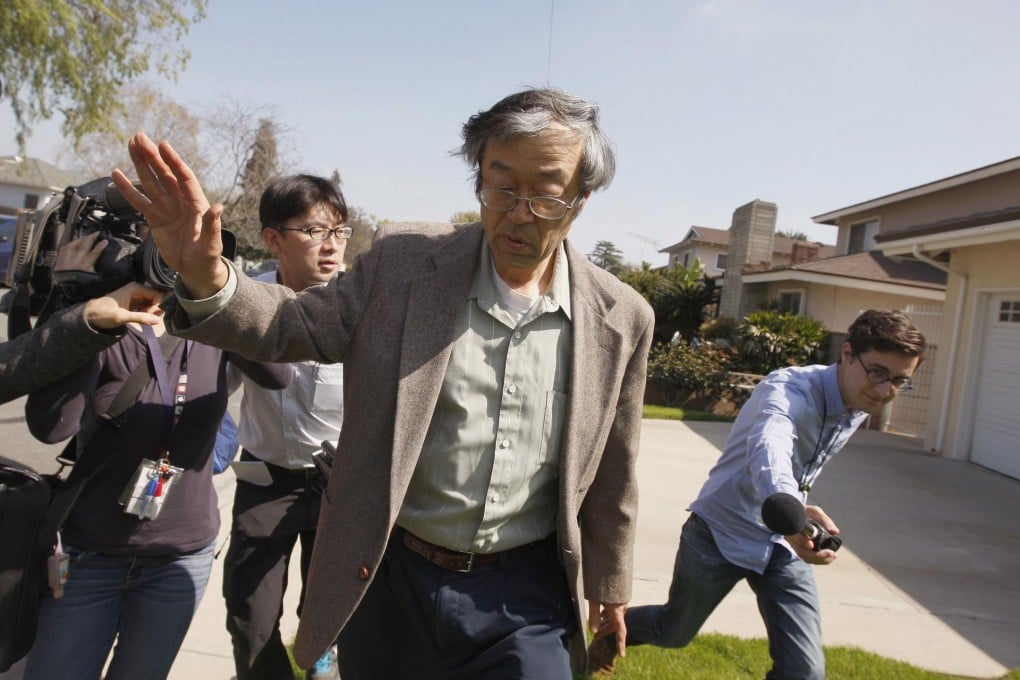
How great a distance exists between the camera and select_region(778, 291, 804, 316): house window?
19953mm

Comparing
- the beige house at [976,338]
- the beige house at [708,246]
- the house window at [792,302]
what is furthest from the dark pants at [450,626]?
the beige house at [708,246]

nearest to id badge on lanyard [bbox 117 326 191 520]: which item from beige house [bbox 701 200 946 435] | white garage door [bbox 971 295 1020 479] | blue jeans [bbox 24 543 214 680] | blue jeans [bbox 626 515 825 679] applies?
blue jeans [bbox 24 543 214 680]

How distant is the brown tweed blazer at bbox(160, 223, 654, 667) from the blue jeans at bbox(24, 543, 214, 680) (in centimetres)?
54

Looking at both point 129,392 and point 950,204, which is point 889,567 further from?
point 950,204

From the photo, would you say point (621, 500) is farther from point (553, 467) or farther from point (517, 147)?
point (517, 147)

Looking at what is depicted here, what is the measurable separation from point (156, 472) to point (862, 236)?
24.4 meters

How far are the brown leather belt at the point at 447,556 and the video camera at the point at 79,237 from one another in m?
A: 0.91

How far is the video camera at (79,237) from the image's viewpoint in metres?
1.93

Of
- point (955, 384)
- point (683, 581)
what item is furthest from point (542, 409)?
point (955, 384)

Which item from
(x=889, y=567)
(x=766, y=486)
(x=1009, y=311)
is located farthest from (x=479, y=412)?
(x=1009, y=311)

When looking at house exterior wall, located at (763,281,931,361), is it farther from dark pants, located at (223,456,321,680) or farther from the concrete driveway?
dark pants, located at (223,456,321,680)

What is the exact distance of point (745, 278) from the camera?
22047mm

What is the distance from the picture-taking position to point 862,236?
2328cm

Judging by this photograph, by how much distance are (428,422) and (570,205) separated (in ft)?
2.28
